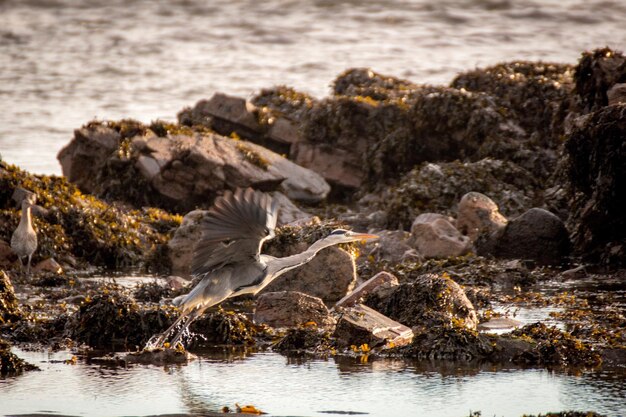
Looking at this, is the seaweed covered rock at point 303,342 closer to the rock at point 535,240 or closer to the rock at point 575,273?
the rock at point 575,273

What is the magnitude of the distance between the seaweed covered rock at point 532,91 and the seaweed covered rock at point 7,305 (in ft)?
36.7

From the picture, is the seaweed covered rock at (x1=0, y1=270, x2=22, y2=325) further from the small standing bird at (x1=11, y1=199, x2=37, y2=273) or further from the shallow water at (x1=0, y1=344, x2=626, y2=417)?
the small standing bird at (x1=11, y1=199, x2=37, y2=273)

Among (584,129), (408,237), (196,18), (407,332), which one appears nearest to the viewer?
(407,332)

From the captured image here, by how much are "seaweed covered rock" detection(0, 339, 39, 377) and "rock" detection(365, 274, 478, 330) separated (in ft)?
12.7

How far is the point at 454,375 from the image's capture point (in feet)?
32.6

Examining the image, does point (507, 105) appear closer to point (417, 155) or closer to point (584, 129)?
point (417, 155)

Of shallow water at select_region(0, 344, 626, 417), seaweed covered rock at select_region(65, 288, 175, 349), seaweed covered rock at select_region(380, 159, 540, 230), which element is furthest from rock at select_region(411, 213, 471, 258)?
shallow water at select_region(0, 344, 626, 417)

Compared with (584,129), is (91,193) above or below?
below

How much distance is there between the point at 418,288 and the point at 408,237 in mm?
5246

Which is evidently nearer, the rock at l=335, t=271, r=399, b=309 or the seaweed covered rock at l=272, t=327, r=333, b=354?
the seaweed covered rock at l=272, t=327, r=333, b=354

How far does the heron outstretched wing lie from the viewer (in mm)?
9703

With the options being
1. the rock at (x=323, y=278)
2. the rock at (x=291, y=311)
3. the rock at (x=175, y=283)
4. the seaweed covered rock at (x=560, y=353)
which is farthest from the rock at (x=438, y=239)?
the seaweed covered rock at (x=560, y=353)

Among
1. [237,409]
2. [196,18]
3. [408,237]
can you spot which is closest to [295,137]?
[408,237]

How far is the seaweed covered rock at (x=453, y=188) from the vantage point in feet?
62.3
